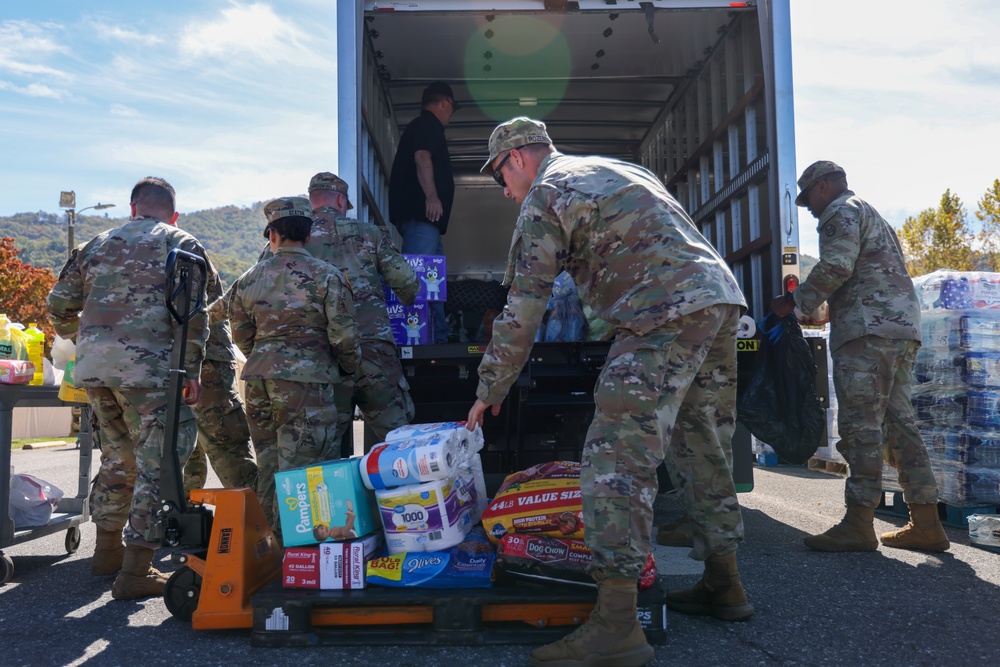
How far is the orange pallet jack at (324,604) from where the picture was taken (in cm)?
268

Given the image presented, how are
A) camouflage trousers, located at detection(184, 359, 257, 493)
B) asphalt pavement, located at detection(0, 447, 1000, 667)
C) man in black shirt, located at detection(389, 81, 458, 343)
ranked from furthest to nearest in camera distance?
man in black shirt, located at detection(389, 81, 458, 343)
camouflage trousers, located at detection(184, 359, 257, 493)
asphalt pavement, located at detection(0, 447, 1000, 667)

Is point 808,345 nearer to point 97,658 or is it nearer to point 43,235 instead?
point 97,658

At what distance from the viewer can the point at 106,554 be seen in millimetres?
3900

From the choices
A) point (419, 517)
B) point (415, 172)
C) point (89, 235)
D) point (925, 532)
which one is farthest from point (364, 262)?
point (89, 235)

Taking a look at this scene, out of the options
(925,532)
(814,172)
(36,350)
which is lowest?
(925,532)

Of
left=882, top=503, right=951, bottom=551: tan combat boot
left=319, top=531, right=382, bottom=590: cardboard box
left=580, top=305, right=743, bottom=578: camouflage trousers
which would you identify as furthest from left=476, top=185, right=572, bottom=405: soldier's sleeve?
left=882, top=503, right=951, bottom=551: tan combat boot

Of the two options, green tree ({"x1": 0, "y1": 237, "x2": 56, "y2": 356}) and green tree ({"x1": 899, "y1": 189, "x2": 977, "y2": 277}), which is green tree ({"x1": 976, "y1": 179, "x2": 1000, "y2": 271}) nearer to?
green tree ({"x1": 899, "y1": 189, "x2": 977, "y2": 277})

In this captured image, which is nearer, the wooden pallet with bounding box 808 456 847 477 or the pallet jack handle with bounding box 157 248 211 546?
the pallet jack handle with bounding box 157 248 211 546

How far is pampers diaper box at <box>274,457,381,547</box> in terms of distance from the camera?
2.94 m

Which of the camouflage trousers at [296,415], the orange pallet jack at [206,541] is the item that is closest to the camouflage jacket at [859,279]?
the camouflage trousers at [296,415]

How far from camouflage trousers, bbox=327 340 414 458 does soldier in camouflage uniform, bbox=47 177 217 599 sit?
0.84 metres

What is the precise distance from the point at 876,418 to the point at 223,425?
3.74m

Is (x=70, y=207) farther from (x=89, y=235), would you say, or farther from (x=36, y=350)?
(x=89, y=235)

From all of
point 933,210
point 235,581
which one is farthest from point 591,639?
point 933,210
